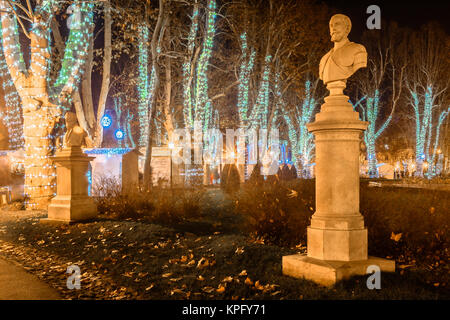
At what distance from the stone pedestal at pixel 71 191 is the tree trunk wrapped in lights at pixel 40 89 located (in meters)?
5.16

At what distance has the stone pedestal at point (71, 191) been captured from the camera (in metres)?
10.6

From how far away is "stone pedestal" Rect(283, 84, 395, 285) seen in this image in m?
5.41

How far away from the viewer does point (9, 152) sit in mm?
26391

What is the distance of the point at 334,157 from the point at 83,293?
13.5 feet

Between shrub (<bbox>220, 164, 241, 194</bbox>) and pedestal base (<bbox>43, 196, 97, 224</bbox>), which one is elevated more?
shrub (<bbox>220, 164, 241, 194</bbox>)

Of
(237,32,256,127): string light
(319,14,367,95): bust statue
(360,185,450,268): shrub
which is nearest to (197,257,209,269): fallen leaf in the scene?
(360,185,450,268): shrub

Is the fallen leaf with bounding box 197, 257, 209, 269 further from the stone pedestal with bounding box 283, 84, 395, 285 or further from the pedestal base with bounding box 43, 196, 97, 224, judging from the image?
the pedestal base with bounding box 43, 196, 97, 224

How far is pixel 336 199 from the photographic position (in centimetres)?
560

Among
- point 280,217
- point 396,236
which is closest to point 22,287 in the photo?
point 280,217

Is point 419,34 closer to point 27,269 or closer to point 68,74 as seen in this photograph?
point 68,74

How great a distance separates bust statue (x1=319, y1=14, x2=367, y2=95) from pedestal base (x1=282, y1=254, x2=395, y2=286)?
2.51 metres

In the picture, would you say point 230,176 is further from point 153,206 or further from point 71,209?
point 71,209

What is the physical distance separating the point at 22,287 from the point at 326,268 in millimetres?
4455

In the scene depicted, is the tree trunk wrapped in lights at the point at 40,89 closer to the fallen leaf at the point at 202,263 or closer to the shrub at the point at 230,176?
the shrub at the point at 230,176
